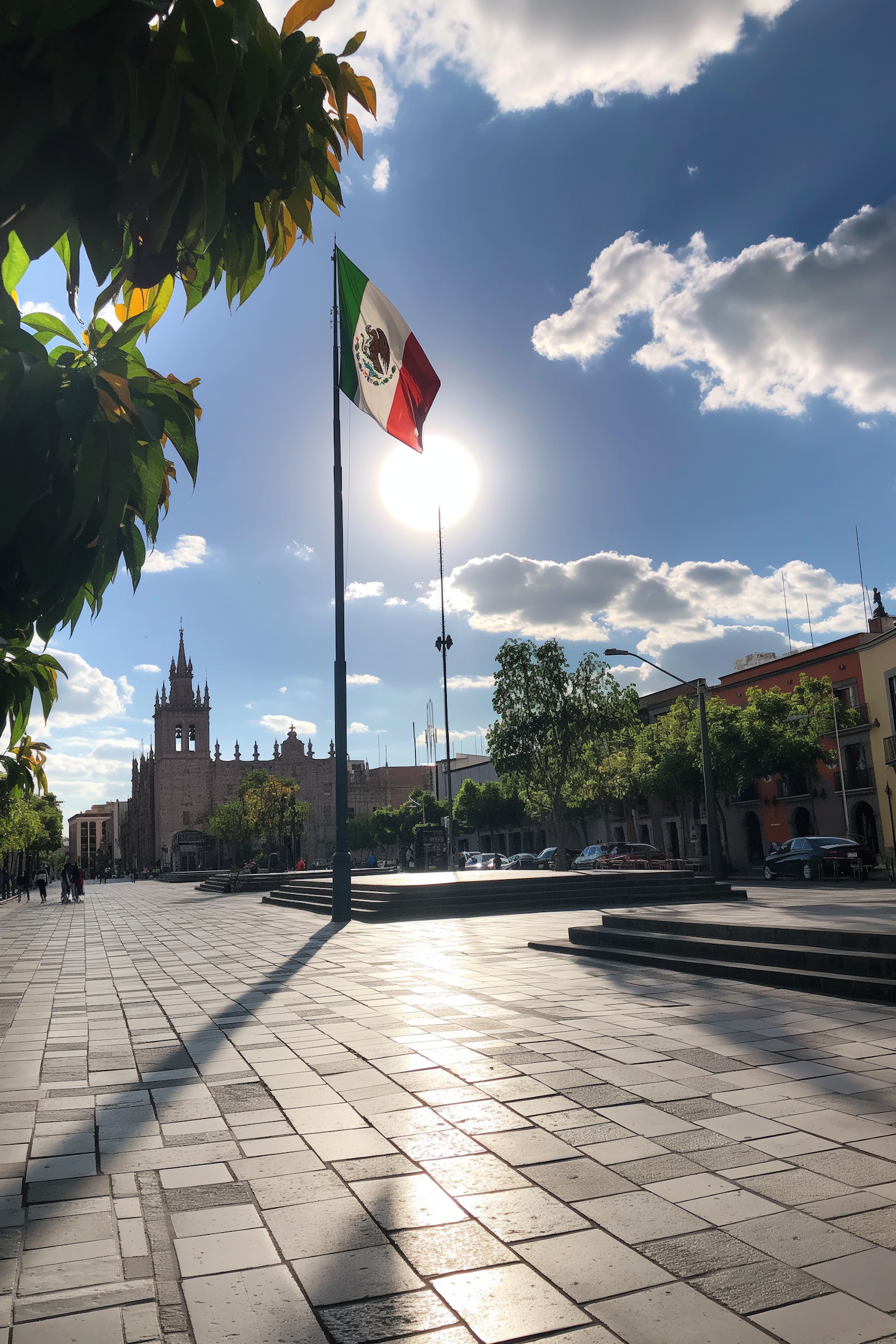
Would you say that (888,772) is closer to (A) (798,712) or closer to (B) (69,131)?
(A) (798,712)

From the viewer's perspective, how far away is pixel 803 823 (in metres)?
45.5

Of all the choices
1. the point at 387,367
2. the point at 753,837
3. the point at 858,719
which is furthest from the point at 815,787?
the point at 387,367

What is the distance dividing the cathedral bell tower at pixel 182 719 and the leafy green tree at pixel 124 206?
11134 centimetres

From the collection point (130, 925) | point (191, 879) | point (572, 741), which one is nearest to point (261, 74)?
point (130, 925)

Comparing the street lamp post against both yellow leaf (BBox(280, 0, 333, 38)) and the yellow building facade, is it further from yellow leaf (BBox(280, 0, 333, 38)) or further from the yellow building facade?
yellow leaf (BBox(280, 0, 333, 38))

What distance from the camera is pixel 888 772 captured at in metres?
38.8

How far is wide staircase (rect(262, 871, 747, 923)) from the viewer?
20.5m

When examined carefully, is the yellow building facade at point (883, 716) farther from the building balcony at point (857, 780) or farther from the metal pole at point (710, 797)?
the metal pole at point (710, 797)

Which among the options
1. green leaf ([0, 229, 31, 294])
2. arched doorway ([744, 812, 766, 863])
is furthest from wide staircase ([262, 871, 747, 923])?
arched doorway ([744, 812, 766, 863])

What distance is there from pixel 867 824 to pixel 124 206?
4514 cm

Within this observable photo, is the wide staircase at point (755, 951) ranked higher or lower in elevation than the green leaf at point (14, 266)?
lower

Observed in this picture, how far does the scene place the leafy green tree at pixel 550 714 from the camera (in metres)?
39.2

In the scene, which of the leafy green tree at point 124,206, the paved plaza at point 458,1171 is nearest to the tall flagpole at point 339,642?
the paved plaza at point 458,1171

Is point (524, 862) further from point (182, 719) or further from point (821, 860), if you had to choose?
point (182, 719)
